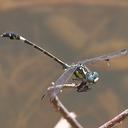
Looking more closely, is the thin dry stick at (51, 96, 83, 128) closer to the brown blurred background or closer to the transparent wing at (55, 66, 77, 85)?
the transparent wing at (55, 66, 77, 85)

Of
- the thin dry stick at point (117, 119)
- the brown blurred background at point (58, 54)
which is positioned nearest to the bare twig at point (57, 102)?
the thin dry stick at point (117, 119)

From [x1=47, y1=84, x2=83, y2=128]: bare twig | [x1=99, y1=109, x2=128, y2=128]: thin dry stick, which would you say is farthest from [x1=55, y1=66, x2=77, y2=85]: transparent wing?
[x1=99, y1=109, x2=128, y2=128]: thin dry stick

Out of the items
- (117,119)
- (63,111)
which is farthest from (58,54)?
(63,111)

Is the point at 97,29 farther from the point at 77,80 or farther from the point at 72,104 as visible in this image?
the point at 77,80

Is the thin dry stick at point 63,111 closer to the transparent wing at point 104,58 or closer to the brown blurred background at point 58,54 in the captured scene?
the transparent wing at point 104,58

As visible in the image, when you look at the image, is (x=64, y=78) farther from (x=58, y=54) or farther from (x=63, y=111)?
(x=58, y=54)

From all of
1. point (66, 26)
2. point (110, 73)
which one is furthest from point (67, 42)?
point (110, 73)
